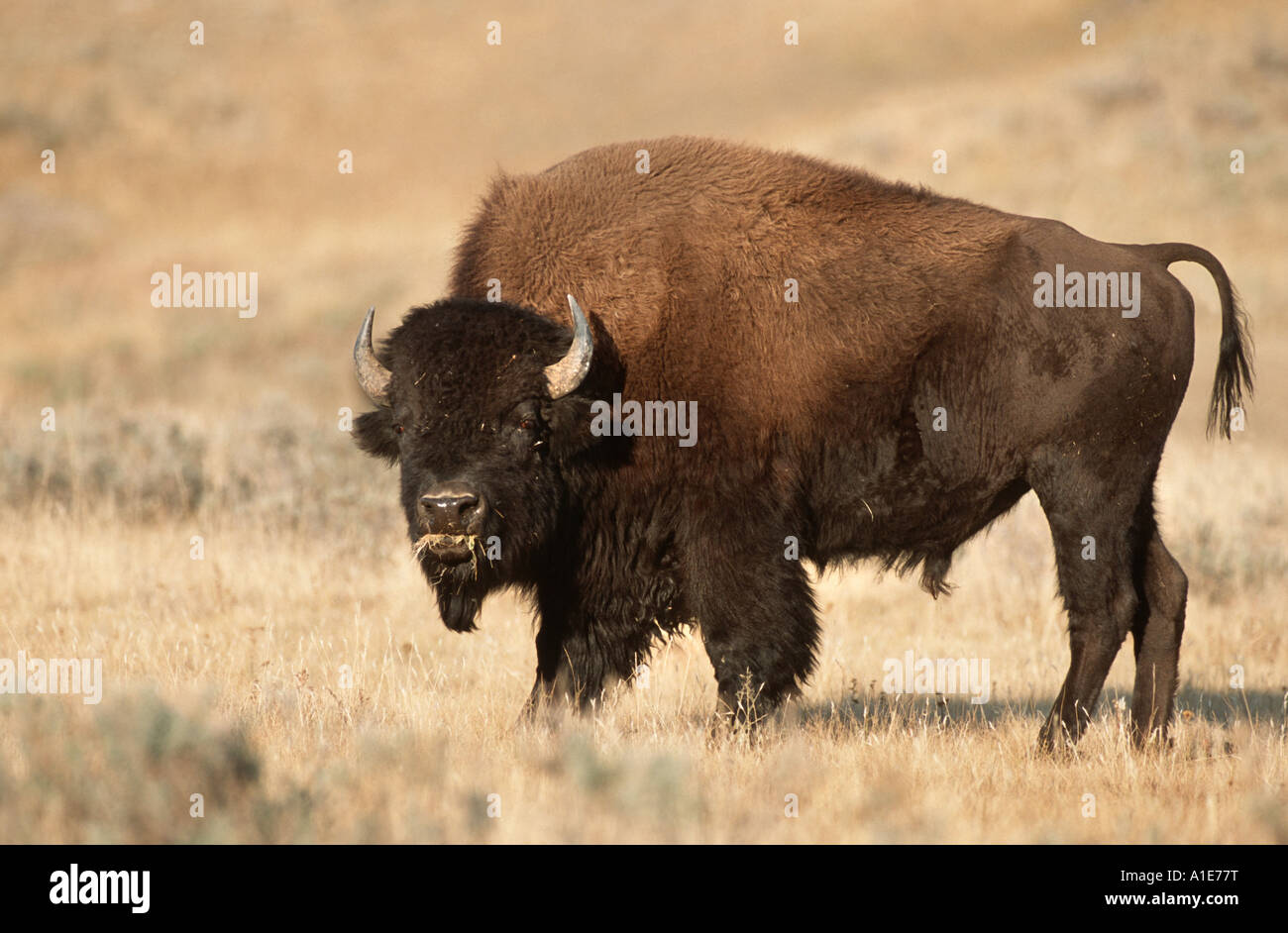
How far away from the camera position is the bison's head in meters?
5.58

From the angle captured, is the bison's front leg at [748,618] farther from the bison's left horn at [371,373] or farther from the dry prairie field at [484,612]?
the bison's left horn at [371,373]

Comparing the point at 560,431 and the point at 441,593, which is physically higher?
the point at 560,431

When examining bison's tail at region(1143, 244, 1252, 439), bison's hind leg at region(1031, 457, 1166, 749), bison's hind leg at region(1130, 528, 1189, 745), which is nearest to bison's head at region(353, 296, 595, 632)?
bison's hind leg at region(1031, 457, 1166, 749)

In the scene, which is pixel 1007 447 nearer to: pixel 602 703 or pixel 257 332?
pixel 602 703

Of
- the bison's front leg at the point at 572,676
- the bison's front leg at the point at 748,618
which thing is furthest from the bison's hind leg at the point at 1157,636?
the bison's front leg at the point at 572,676

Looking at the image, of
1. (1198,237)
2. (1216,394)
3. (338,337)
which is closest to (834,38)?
(1198,237)

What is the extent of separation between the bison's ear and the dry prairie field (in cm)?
127

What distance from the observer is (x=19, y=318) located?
111ft

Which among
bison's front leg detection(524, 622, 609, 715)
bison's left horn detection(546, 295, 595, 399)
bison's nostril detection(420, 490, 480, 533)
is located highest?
bison's left horn detection(546, 295, 595, 399)

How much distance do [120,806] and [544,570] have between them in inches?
106

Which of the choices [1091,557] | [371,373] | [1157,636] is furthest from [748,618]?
[1157,636]

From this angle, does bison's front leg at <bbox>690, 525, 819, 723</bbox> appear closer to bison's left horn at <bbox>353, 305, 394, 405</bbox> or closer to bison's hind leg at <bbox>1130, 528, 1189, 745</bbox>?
bison's left horn at <bbox>353, 305, 394, 405</bbox>

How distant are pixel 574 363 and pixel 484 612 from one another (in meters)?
4.53

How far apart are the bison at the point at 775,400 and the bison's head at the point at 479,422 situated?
2cm
